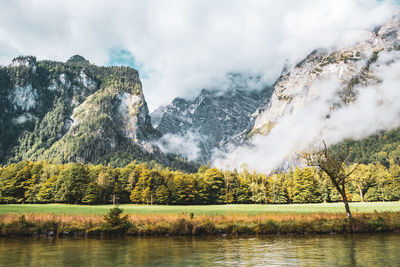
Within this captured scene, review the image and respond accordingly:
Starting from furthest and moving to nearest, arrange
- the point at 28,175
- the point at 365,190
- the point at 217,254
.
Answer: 1. the point at 365,190
2. the point at 28,175
3. the point at 217,254

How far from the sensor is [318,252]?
69.1ft

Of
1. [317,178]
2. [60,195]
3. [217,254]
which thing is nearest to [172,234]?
[217,254]

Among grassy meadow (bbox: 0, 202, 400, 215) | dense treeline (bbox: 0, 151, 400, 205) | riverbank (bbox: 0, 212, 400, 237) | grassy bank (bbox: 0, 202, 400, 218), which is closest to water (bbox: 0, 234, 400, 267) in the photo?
riverbank (bbox: 0, 212, 400, 237)

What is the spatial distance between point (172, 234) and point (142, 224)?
13.0ft

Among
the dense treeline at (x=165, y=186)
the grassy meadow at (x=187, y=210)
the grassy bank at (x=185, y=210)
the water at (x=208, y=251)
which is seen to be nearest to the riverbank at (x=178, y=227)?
the water at (x=208, y=251)

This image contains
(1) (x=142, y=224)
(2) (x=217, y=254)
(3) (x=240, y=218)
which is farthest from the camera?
(3) (x=240, y=218)

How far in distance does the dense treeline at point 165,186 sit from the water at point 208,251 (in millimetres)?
85698

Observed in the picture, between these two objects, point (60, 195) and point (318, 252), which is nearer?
point (318, 252)

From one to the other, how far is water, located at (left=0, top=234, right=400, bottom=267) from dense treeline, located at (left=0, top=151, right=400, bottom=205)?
85.7m

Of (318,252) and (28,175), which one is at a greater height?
(28,175)

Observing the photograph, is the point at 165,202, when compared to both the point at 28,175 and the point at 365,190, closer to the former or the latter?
the point at 28,175

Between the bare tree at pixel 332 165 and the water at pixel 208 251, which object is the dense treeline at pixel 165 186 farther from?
the bare tree at pixel 332 165

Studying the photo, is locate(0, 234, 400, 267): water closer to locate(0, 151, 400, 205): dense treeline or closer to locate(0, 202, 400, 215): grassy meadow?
locate(0, 202, 400, 215): grassy meadow

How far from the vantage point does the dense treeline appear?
350ft
